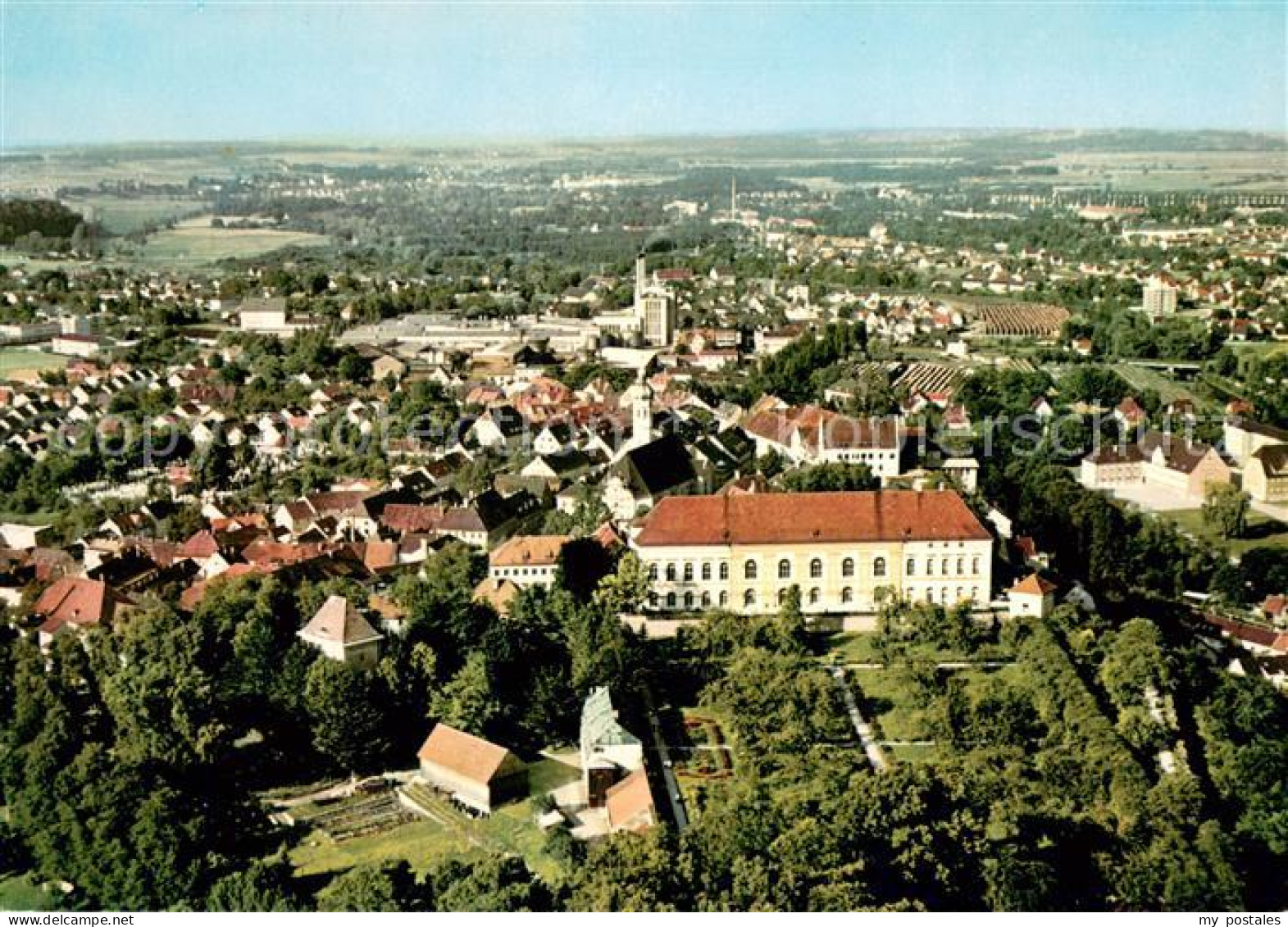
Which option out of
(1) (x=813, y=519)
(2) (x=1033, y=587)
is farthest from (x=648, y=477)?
(2) (x=1033, y=587)

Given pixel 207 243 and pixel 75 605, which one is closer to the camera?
pixel 75 605

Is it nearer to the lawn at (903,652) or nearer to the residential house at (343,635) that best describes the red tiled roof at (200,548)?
the residential house at (343,635)

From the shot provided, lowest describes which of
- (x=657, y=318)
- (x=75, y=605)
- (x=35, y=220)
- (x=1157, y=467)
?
(x=1157, y=467)

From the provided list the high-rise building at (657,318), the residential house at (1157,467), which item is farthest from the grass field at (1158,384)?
the high-rise building at (657,318)

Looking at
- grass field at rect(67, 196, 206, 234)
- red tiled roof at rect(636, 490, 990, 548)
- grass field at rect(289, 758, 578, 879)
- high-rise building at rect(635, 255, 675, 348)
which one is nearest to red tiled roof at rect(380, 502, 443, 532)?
Answer: red tiled roof at rect(636, 490, 990, 548)

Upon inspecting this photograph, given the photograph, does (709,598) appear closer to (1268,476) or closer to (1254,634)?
(1254,634)

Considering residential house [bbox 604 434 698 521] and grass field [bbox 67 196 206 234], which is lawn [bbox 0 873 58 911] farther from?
grass field [bbox 67 196 206 234]

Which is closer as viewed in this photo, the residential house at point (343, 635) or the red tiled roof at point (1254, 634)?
the residential house at point (343, 635)
